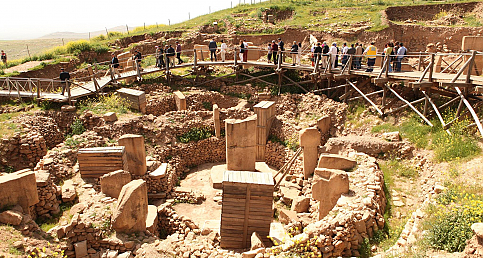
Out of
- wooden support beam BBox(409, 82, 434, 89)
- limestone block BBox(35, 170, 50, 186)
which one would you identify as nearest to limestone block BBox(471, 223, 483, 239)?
wooden support beam BBox(409, 82, 434, 89)

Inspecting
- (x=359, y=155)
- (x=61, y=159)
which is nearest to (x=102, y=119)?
(x=61, y=159)

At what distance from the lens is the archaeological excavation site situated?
770 centimetres

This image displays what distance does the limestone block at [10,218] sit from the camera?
768 centimetres

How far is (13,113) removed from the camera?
14117 mm

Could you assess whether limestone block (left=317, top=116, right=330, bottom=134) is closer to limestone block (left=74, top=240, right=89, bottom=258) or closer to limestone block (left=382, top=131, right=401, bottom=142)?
limestone block (left=382, top=131, right=401, bottom=142)

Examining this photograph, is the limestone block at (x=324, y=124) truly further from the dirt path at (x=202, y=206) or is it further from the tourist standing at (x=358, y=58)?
the dirt path at (x=202, y=206)

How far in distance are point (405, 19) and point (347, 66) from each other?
15060 millimetres

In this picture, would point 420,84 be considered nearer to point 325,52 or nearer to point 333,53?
point 333,53

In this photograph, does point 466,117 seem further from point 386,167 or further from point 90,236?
point 90,236

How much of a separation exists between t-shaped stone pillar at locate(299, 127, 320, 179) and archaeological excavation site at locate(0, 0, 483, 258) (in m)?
0.05

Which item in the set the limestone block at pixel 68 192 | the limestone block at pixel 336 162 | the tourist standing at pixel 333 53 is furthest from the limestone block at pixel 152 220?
the tourist standing at pixel 333 53

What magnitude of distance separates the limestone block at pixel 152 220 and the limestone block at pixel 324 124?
7395 millimetres

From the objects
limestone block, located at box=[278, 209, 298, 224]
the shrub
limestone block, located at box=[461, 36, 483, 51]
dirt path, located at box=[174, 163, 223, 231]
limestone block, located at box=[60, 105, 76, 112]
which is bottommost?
dirt path, located at box=[174, 163, 223, 231]

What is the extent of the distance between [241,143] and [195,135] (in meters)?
3.13
